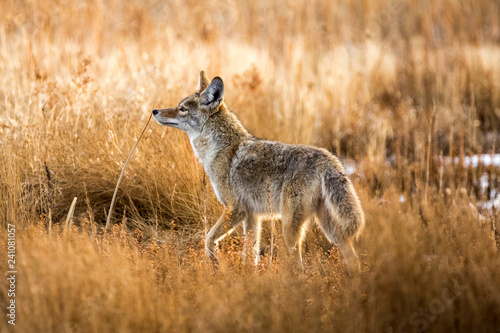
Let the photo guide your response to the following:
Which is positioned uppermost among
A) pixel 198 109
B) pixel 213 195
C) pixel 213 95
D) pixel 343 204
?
pixel 213 95

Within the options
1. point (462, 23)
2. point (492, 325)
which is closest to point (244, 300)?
point (492, 325)

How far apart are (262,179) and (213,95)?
1.04 m

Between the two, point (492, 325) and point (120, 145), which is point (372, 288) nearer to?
point (492, 325)

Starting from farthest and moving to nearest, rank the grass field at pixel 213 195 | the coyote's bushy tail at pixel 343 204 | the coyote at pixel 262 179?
1. the coyote at pixel 262 179
2. the coyote's bushy tail at pixel 343 204
3. the grass field at pixel 213 195

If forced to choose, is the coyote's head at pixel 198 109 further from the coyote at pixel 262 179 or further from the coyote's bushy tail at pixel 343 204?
the coyote's bushy tail at pixel 343 204

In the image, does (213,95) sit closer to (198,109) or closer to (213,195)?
(198,109)

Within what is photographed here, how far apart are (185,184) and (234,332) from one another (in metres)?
2.89

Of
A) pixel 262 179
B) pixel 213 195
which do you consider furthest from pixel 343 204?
pixel 213 195

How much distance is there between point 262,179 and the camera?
4.84 m

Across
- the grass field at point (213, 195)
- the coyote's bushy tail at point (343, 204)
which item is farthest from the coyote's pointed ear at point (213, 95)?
the coyote's bushy tail at point (343, 204)

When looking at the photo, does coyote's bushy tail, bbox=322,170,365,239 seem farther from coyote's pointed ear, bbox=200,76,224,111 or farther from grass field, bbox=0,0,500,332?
coyote's pointed ear, bbox=200,76,224,111

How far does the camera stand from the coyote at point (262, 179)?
4.30 metres

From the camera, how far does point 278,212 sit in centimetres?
477

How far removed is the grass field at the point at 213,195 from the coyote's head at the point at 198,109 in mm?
662
